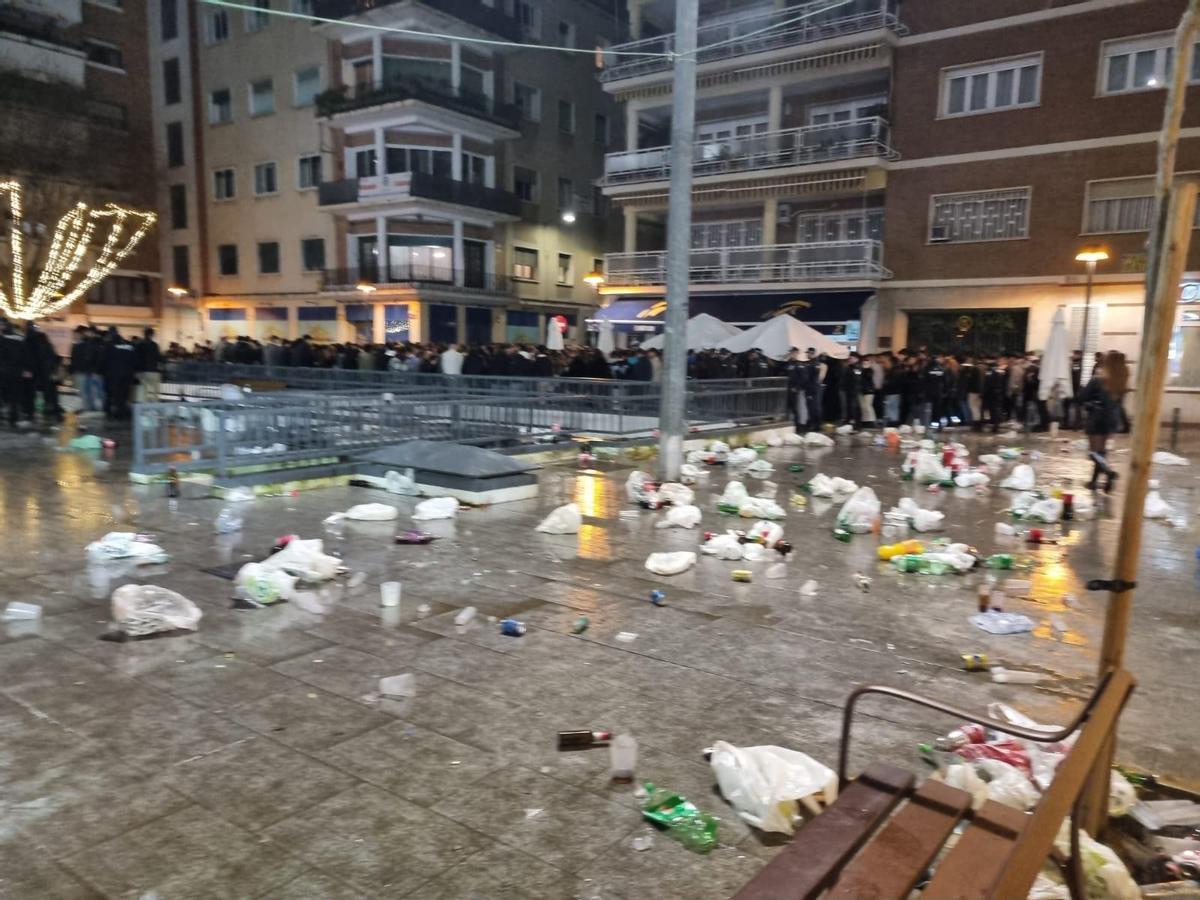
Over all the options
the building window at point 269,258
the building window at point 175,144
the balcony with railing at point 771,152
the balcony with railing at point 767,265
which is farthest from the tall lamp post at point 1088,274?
the building window at point 175,144

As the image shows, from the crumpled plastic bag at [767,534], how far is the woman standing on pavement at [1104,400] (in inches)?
219

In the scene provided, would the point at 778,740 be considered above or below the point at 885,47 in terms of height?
below

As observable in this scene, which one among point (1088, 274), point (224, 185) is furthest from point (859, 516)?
point (224, 185)

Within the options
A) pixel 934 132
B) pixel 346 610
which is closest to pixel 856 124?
pixel 934 132

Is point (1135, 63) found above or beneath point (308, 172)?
above

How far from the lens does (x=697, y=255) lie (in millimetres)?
31094

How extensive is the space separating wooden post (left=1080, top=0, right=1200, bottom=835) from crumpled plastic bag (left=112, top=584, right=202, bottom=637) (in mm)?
5045

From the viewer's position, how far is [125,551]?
6.97 meters

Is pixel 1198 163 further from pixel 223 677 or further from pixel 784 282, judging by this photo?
pixel 223 677

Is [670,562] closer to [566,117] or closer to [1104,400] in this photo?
[1104,400]

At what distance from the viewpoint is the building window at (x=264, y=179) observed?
41.1m

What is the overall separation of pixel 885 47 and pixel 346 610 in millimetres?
26992

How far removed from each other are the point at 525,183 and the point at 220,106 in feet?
53.7

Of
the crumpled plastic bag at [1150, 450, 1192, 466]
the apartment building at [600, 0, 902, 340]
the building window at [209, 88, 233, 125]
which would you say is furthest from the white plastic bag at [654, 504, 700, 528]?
the building window at [209, 88, 233, 125]
